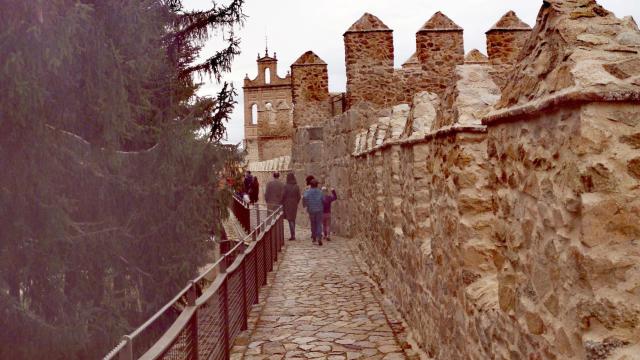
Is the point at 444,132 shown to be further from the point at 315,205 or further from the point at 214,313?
the point at 315,205

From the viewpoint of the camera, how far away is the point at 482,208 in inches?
170

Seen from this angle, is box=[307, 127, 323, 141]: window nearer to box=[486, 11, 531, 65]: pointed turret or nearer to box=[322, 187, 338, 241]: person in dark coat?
box=[322, 187, 338, 241]: person in dark coat

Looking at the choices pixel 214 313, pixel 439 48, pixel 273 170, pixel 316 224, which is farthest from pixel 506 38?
pixel 273 170

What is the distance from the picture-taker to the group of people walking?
14094mm

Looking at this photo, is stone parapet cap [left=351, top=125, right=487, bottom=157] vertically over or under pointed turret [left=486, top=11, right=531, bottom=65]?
under

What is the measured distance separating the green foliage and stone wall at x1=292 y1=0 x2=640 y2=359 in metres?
5.94

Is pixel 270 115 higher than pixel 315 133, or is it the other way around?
pixel 270 115

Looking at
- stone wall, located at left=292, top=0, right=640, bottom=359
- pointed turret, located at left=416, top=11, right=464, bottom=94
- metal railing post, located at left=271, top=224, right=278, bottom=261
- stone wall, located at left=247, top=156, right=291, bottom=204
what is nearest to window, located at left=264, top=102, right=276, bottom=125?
stone wall, located at left=247, top=156, right=291, bottom=204

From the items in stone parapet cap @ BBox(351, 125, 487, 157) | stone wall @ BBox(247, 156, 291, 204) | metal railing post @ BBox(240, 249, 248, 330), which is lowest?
metal railing post @ BBox(240, 249, 248, 330)

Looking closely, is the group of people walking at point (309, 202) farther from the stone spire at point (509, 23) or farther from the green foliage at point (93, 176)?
the stone spire at point (509, 23)

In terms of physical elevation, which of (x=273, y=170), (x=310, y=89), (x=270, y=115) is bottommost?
(x=273, y=170)

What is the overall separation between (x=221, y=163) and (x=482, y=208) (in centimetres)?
838

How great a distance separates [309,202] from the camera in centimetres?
1401

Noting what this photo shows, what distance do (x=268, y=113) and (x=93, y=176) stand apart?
34.6m
